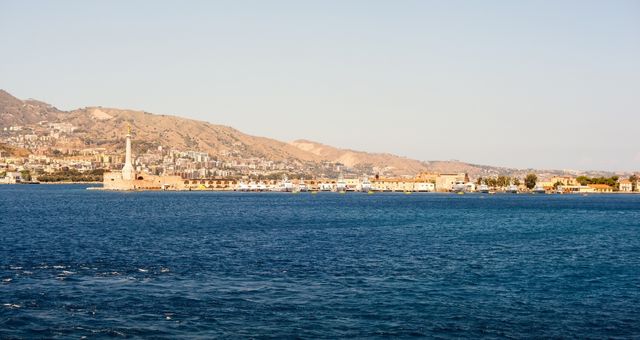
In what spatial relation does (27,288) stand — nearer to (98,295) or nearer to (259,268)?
(98,295)

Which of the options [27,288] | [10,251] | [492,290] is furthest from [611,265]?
[10,251]

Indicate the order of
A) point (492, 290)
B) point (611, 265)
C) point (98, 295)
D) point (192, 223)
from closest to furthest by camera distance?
1. point (98, 295)
2. point (492, 290)
3. point (611, 265)
4. point (192, 223)

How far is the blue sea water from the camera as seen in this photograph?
30172 millimetres

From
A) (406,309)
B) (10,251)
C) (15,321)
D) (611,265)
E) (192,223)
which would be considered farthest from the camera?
(192,223)

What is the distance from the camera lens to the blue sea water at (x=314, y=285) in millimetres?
30172

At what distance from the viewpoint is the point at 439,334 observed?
95.6 ft

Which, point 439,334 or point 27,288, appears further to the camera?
point 27,288

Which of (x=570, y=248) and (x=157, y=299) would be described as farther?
(x=570, y=248)

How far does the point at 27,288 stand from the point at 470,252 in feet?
107

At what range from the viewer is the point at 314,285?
39.4 m

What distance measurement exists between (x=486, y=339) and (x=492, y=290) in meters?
10.8

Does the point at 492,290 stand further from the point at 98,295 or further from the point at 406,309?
the point at 98,295

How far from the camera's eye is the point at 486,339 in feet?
92.8

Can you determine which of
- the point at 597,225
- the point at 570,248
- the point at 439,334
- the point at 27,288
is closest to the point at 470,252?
the point at 570,248
